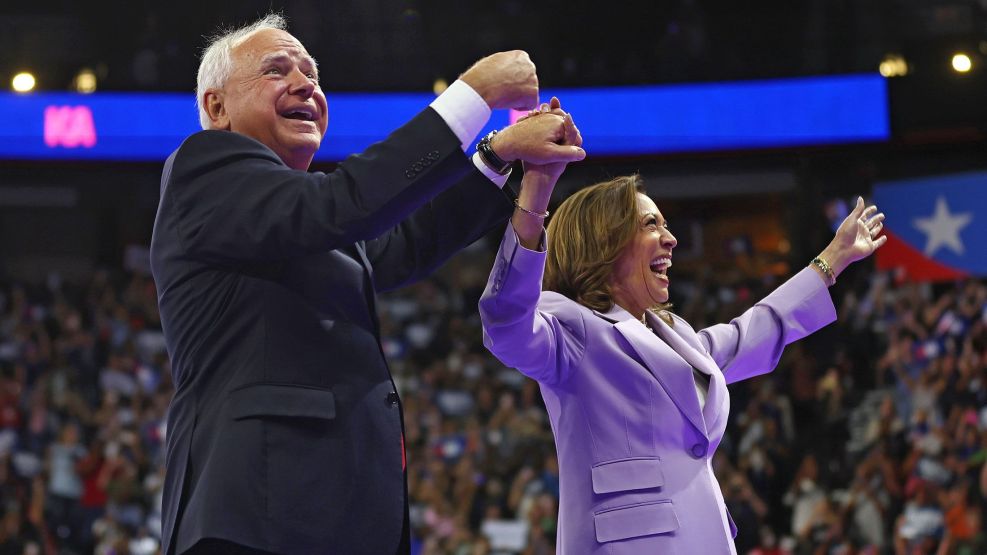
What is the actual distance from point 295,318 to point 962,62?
9.57 m

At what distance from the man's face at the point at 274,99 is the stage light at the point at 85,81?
9228 millimetres

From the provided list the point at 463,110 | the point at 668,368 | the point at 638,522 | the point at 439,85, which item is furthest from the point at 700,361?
the point at 439,85

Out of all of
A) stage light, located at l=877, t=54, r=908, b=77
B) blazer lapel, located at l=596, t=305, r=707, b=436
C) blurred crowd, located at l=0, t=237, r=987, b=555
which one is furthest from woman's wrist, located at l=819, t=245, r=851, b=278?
stage light, located at l=877, t=54, r=908, b=77

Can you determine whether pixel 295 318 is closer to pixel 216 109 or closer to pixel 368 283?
pixel 368 283

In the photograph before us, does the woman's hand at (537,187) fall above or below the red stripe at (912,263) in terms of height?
below

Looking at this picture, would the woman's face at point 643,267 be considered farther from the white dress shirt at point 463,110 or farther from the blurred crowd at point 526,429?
the blurred crowd at point 526,429

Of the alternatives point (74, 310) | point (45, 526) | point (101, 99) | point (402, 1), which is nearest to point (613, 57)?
point (402, 1)

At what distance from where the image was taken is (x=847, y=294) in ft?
32.7

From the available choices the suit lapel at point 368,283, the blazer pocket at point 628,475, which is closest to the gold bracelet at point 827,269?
the blazer pocket at point 628,475

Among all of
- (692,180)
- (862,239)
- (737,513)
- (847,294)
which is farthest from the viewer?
(692,180)

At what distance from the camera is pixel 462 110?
1546 mm

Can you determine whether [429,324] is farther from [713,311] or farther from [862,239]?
[862,239]

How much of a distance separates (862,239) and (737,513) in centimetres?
552

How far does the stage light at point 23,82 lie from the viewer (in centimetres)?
→ 1030
